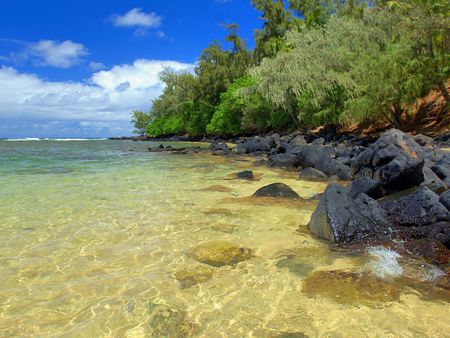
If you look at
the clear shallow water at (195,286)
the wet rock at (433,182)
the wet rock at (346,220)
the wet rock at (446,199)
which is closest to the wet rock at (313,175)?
the wet rock at (433,182)

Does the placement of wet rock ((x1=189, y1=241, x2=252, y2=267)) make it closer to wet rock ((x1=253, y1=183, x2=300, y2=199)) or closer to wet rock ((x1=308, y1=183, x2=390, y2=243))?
wet rock ((x1=308, y1=183, x2=390, y2=243))

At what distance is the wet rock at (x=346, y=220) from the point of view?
5929 mm

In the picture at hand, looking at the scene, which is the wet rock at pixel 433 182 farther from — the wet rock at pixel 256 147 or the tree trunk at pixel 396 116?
the tree trunk at pixel 396 116

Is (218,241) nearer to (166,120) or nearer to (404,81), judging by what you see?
(404,81)

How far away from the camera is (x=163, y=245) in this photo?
20.0 feet

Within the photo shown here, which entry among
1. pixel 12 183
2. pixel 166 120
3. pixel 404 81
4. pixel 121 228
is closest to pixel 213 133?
pixel 166 120

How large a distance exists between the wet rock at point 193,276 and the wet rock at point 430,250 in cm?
291

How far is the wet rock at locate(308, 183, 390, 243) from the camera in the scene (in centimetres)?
593

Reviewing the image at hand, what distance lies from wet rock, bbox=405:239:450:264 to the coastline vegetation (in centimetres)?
1969

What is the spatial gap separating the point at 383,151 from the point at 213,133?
191 feet

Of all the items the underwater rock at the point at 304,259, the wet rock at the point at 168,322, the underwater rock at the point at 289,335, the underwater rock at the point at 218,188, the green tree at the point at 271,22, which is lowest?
the underwater rock at the point at 289,335

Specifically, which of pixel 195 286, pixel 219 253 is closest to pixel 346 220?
pixel 219 253

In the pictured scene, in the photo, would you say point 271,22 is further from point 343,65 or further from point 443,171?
point 443,171

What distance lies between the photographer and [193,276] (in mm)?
4762
